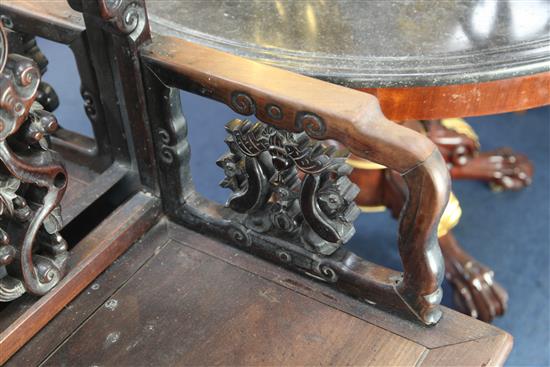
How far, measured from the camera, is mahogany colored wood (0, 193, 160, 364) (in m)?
0.88

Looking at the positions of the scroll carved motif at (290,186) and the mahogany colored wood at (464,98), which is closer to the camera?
the scroll carved motif at (290,186)

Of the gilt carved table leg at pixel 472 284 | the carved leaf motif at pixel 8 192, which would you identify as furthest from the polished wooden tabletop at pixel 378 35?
the gilt carved table leg at pixel 472 284

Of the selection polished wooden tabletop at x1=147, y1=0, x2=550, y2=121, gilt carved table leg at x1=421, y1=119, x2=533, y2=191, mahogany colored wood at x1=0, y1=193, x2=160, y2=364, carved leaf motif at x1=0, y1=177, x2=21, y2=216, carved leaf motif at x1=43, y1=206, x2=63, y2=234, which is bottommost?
gilt carved table leg at x1=421, y1=119, x2=533, y2=191

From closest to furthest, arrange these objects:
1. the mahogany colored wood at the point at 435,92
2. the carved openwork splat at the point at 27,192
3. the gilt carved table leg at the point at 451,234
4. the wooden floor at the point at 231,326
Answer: the carved openwork splat at the point at 27,192 → the wooden floor at the point at 231,326 → the mahogany colored wood at the point at 435,92 → the gilt carved table leg at the point at 451,234

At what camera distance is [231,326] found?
0.91 metres

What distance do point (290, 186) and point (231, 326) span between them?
190 mm

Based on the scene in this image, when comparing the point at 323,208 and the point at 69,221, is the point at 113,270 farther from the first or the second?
the point at 323,208

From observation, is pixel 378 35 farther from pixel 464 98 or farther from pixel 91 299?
Result: pixel 91 299

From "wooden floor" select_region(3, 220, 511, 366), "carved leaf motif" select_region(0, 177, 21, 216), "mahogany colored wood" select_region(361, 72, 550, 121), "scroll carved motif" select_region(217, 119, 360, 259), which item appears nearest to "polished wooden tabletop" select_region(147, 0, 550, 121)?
"mahogany colored wood" select_region(361, 72, 550, 121)

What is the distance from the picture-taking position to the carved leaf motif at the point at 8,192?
82cm

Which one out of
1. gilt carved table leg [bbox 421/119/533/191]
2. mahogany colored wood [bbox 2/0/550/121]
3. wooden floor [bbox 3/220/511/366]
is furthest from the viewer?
gilt carved table leg [bbox 421/119/533/191]

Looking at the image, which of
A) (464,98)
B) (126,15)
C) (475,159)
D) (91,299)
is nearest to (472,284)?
(475,159)

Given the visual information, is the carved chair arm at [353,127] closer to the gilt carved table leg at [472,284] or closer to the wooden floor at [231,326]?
the wooden floor at [231,326]

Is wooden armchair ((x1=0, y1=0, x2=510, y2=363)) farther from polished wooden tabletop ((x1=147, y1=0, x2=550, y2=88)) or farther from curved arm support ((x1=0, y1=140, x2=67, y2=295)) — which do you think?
polished wooden tabletop ((x1=147, y1=0, x2=550, y2=88))
